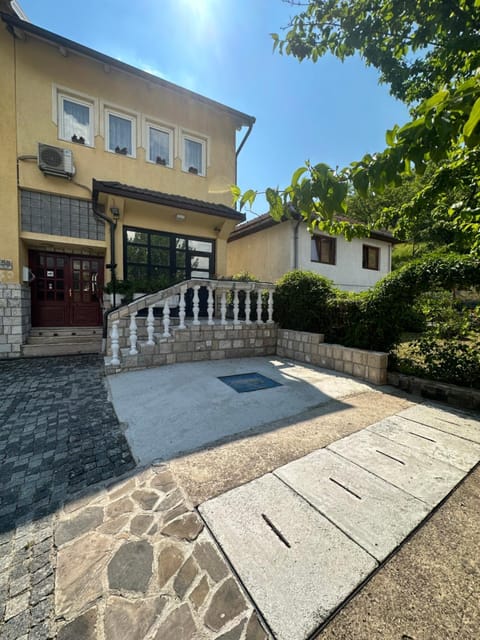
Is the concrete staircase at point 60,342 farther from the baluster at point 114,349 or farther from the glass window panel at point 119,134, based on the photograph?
the glass window panel at point 119,134

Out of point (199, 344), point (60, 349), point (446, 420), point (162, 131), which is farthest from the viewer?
point (162, 131)

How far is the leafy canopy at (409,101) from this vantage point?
142cm

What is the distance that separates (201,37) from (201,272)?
18.4ft

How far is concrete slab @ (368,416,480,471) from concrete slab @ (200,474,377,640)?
1455 mm

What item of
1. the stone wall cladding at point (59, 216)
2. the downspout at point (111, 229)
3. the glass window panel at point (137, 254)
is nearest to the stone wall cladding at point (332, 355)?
the glass window panel at point (137, 254)

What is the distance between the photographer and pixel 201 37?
19.4 feet

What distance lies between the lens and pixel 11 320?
6.39 m

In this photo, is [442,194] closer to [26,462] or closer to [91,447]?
[91,447]

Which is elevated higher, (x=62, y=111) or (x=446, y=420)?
(x=62, y=111)

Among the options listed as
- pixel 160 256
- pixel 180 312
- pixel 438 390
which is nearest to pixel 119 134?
pixel 160 256

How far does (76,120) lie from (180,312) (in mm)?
6504

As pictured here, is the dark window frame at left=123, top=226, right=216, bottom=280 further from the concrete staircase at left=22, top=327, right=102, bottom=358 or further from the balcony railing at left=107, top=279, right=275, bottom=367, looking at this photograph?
the concrete staircase at left=22, top=327, right=102, bottom=358

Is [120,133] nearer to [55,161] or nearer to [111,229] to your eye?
[55,161]

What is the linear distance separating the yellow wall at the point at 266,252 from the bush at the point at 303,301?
3695 mm
